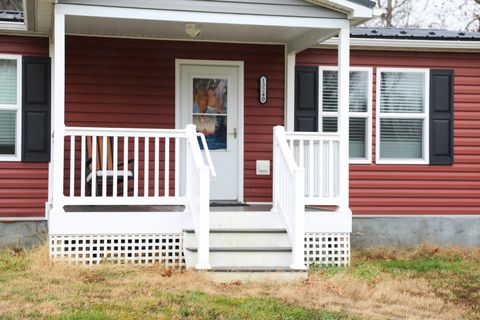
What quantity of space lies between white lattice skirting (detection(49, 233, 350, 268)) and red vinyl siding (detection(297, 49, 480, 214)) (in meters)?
2.06

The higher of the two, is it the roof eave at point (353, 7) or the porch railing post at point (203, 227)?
the roof eave at point (353, 7)

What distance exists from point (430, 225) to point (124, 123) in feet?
15.1

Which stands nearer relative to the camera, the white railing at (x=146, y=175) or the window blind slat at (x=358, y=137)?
the white railing at (x=146, y=175)

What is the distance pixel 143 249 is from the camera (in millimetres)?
9180

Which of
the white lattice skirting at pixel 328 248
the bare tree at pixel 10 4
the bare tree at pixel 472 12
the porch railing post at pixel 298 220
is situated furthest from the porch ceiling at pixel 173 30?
the bare tree at pixel 472 12

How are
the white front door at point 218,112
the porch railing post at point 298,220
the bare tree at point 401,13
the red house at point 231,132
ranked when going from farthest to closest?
1. the bare tree at point 401,13
2. the white front door at point 218,112
3. the red house at point 231,132
4. the porch railing post at point 298,220

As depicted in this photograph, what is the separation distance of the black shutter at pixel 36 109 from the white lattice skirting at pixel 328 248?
3.69 m

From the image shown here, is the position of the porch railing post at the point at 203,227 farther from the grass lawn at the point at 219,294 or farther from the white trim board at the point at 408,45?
the white trim board at the point at 408,45

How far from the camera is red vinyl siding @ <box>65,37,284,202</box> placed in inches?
426

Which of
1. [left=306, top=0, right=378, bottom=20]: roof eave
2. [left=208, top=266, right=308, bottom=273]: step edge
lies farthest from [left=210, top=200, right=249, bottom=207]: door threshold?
[left=306, top=0, right=378, bottom=20]: roof eave

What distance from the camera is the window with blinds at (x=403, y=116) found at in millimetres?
11673

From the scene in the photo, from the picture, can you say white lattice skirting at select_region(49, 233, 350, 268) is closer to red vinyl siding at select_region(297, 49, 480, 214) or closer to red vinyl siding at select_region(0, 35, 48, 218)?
red vinyl siding at select_region(0, 35, 48, 218)

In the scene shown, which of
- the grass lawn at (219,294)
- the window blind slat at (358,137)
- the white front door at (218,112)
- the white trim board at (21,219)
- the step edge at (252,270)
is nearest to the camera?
the grass lawn at (219,294)

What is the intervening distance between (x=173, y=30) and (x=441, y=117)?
13.5ft
